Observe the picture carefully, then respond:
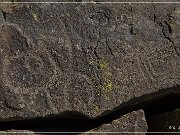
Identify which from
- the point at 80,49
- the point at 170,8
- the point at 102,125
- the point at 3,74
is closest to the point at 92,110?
the point at 102,125

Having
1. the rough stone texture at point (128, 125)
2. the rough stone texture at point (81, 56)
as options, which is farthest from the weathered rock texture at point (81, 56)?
the rough stone texture at point (128, 125)

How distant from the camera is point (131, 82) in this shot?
252cm

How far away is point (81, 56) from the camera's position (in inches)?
97.2

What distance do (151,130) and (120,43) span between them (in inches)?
25.4

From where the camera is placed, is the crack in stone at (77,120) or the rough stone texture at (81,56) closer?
the rough stone texture at (81,56)

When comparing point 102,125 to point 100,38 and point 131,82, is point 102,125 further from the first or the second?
point 100,38

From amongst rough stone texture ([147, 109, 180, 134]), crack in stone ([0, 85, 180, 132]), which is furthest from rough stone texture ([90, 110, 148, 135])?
rough stone texture ([147, 109, 180, 134])

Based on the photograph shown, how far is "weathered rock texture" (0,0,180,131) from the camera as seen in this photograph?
241 centimetres

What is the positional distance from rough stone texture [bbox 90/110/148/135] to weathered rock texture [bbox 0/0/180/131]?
0.12m

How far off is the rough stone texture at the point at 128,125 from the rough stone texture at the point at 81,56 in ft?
0.40

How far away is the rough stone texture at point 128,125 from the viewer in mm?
Result: 2547

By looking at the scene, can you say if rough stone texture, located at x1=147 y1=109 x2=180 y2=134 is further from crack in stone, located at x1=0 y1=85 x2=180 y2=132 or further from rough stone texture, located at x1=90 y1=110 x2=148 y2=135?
rough stone texture, located at x1=90 y1=110 x2=148 y2=135

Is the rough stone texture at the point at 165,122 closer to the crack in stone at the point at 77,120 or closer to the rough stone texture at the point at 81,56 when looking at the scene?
the crack in stone at the point at 77,120

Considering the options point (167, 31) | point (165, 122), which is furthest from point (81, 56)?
point (165, 122)
